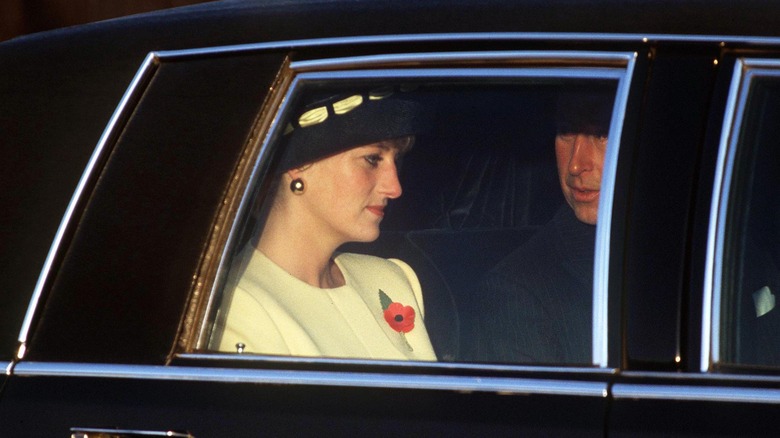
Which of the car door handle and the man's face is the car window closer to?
the man's face

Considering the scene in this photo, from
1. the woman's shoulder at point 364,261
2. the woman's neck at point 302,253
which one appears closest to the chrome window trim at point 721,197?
the woman's shoulder at point 364,261

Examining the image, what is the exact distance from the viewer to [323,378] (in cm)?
182

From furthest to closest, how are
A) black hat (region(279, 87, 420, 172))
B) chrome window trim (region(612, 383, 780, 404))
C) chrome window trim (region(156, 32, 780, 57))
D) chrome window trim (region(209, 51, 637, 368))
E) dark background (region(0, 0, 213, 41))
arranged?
1. dark background (region(0, 0, 213, 41))
2. black hat (region(279, 87, 420, 172))
3. chrome window trim (region(156, 32, 780, 57))
4. chrome window trim (region(209, 51, 637, 368))
5. chrome window trim (region(612, 383, 780, 404))

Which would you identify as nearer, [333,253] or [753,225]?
[753,225]

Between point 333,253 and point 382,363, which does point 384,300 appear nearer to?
point 333,253

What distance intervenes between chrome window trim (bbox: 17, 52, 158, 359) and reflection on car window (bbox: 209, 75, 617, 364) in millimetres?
290

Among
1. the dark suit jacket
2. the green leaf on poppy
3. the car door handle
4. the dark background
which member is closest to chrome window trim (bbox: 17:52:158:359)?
the car door handle

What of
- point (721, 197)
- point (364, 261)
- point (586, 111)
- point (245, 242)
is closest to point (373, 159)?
point (364, 261)

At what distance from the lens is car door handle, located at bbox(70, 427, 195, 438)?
1.81 m

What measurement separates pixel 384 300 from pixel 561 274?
0.35m

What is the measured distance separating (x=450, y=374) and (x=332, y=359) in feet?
0.65

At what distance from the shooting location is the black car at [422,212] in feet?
5.73

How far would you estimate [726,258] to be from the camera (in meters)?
1.80

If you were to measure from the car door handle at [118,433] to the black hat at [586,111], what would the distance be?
2.60 feet
